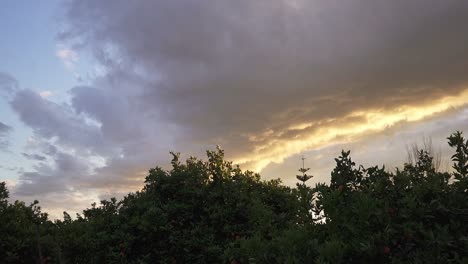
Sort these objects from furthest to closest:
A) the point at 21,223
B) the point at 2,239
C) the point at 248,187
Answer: the point at 248,187
the point at 21,223
the point at 2,239

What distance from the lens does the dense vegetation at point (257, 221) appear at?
4770 mm

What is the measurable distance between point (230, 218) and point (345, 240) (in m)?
7.00

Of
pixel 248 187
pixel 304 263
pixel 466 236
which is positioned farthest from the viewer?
pixel 248 187

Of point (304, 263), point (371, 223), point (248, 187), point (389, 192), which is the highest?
point (248, 187)

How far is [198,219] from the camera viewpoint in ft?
39.2

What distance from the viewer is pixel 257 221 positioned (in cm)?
716

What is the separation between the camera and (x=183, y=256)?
37.4 feet

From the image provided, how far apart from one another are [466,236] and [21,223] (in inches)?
417

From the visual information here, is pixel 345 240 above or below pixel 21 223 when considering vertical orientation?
below

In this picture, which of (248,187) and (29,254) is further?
(248,187)

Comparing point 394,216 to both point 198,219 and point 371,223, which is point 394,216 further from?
point 198,219

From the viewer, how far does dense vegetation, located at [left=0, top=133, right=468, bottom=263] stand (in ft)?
15.6

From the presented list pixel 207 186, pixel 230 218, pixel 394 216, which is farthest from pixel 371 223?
pixel 207 186

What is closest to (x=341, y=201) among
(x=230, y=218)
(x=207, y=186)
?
(x=230, y=218)
